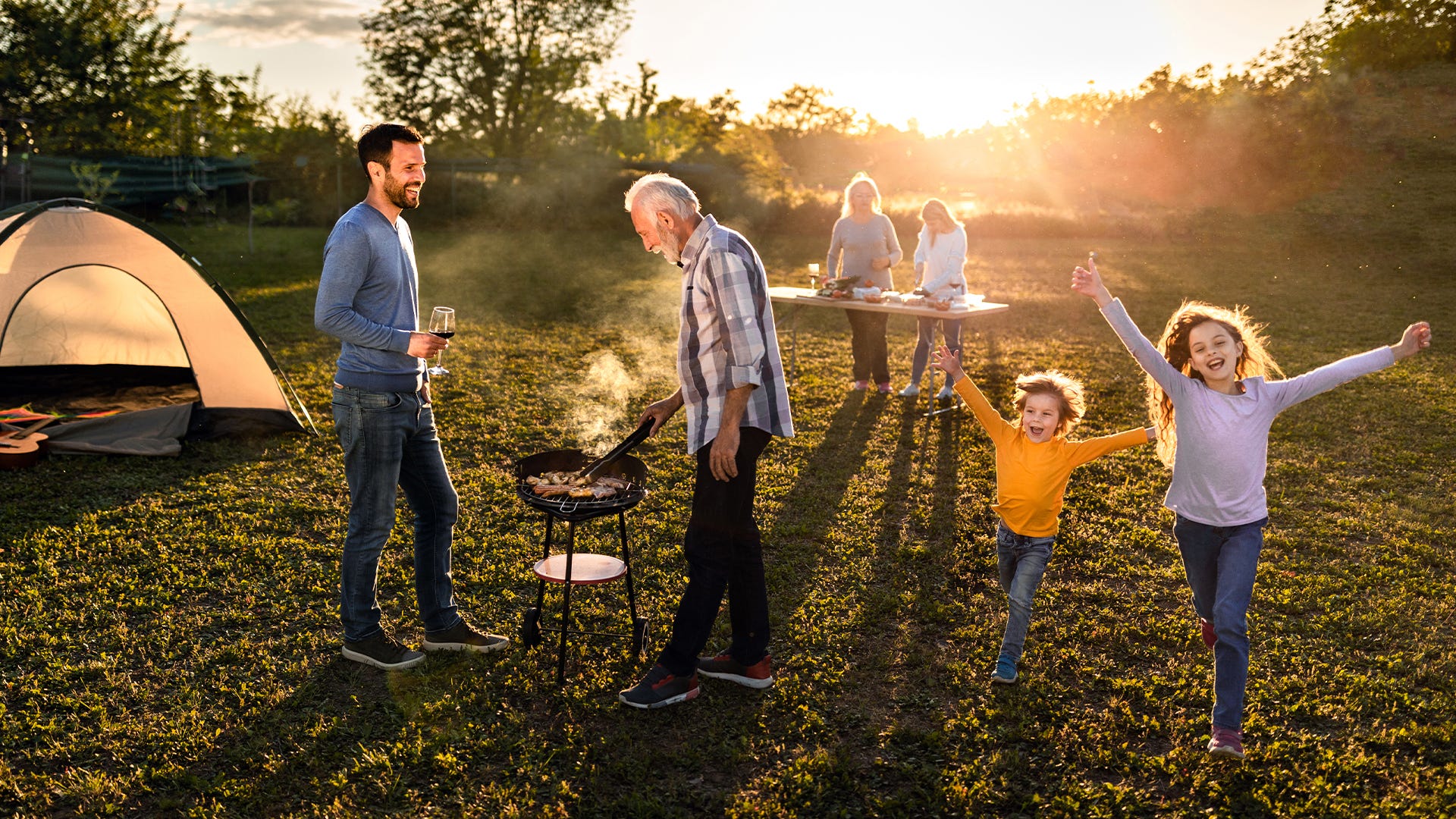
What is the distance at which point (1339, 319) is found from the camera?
14109mm

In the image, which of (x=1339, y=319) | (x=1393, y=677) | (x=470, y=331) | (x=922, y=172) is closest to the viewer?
(x=1393, y=677)

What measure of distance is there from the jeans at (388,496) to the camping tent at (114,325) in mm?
3802

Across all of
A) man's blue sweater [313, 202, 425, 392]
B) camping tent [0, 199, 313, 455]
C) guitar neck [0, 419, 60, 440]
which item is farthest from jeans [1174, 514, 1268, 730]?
guitar neck [0, 419, 60, 440]

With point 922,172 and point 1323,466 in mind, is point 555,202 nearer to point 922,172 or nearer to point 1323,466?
point 1323,466

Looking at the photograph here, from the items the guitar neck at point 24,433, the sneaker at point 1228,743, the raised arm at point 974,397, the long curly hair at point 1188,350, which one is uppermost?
the long curly hair at point 1188,350

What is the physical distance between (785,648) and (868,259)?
5.42m

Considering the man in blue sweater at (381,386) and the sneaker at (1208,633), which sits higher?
the man in blue sweater at (381,386)

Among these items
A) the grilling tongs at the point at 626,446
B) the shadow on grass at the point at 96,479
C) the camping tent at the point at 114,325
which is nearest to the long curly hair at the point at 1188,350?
the grilling tongs at the point at 626,446

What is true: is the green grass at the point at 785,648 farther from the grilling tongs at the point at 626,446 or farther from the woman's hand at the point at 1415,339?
the woman's hand at the point at 1415,339

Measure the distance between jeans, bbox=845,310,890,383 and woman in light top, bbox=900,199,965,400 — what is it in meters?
0.30

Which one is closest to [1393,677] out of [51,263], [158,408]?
[158,408]

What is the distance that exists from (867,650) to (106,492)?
4.99m

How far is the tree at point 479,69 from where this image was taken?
124ft

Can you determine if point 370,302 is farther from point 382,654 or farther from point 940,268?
point 940,268
